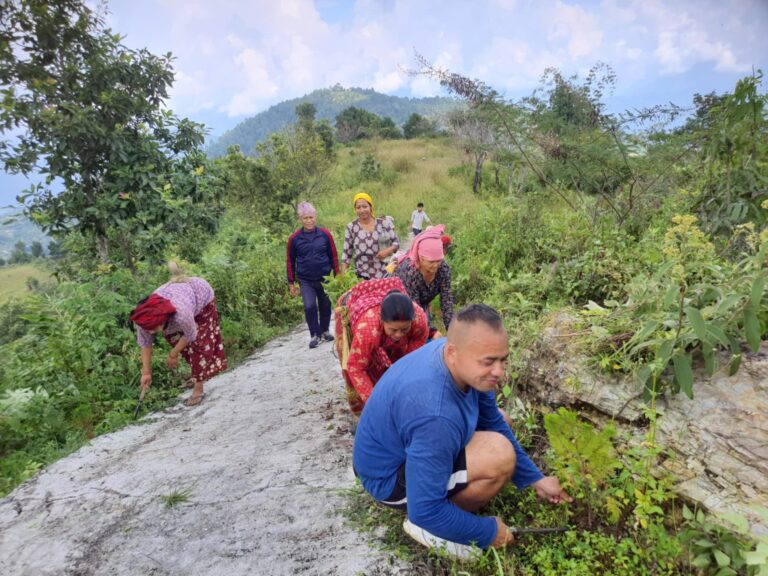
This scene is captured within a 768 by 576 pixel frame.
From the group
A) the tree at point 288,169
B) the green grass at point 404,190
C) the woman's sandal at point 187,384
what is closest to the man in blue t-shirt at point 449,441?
the woman's sandal at point 187,384

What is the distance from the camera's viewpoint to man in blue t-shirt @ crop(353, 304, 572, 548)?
1727 mm

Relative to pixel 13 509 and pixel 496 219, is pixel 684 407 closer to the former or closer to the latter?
pixel 13 509

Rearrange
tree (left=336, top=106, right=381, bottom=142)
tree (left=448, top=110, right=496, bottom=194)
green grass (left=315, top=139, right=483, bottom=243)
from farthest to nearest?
tree (left=336, top=106, right=381, bottom=142)
tree (left=448, top=110, right=496, bottom=194)
green grass (left=315, top=139, right=483, bottom=243)

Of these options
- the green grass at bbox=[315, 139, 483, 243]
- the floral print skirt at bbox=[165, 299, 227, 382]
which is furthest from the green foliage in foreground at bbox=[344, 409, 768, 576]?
the green grass at bbox=[315, 139, 483, 243]

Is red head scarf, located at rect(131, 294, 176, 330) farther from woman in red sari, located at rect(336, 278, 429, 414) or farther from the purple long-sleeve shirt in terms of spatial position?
woman in red sari, located at rect(336, 278, 429, 414)

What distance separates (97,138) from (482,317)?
4.78 metres

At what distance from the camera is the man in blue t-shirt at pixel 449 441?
173cm

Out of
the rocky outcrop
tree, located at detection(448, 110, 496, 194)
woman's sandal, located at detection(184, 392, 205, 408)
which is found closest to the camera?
the rocky outcrop

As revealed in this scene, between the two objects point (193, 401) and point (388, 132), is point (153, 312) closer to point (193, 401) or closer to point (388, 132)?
point (193, 401)

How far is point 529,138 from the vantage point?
5.21 m

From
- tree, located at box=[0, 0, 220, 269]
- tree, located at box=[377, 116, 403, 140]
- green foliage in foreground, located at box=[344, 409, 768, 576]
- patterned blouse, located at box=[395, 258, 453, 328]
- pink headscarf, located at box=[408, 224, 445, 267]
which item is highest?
tree, located at box=[377, 116, 403, 140]

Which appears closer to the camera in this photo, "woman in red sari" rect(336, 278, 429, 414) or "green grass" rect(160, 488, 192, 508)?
"woman in red sari" rect(336, 278, 429, 414)

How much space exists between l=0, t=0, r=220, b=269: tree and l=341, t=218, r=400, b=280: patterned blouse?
200cm

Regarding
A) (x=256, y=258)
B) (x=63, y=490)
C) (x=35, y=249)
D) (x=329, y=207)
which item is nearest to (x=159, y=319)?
(x=63, y=490)
